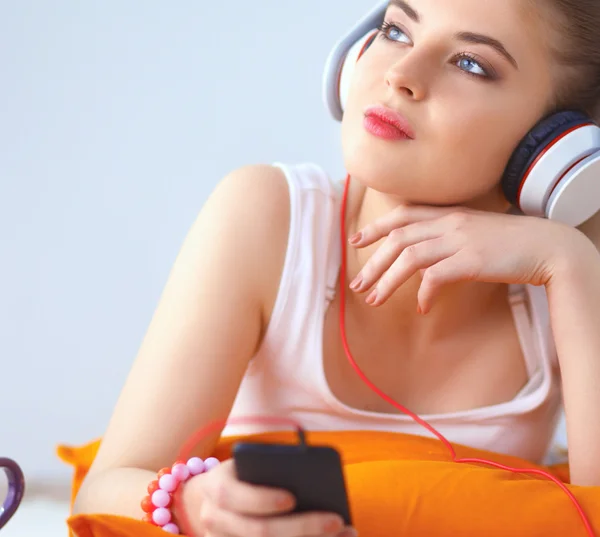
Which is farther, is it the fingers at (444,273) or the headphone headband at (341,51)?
the headphone headband at (341,51)

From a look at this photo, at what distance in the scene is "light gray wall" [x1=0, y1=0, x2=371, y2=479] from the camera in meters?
1.69

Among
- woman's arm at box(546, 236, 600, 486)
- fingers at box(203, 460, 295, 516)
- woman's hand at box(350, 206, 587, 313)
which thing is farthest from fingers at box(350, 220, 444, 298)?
fingers at box(203, 460, 295, 516)

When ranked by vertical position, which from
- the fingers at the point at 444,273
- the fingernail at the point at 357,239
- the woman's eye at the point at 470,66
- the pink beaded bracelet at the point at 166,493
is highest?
the woman's eye at the point at 470,66

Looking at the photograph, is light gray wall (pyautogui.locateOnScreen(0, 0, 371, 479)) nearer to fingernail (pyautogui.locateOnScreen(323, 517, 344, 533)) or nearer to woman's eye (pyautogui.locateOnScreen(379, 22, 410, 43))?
woman's eye (pyautogui.locateOnScreen(379, 22, 410, 43))

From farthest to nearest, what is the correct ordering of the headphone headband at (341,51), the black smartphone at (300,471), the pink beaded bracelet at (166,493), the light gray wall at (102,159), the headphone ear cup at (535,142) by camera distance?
the light gray wall at (102,159) < the headphone headband at (341,51) < the headphone ear cup at (535,142) < the pink beaded bracelet at (166,493) < the black smartphone at (300,471)

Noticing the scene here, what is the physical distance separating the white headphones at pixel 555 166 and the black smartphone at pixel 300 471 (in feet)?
2.05

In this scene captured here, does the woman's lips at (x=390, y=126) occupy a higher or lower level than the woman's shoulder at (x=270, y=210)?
higher

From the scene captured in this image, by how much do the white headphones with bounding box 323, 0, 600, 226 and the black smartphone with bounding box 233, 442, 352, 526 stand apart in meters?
0.62

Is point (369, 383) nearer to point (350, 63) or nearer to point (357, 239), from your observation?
point (357, 239)

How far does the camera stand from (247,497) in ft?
2.19

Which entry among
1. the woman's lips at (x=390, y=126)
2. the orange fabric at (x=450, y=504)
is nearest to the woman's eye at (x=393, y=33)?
the woman's lips at (x=390, y=126)

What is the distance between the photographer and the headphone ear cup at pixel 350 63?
121 centimetres

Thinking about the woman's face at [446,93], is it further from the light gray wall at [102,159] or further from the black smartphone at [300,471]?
the light gray wall at [102,159]

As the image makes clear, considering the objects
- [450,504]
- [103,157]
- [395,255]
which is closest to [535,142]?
[395,255]
